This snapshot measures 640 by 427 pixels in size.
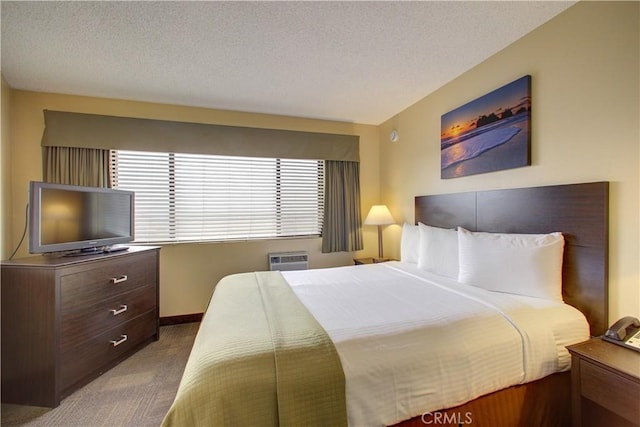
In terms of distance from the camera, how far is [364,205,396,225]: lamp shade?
3.25 m

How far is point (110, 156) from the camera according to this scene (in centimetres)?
281

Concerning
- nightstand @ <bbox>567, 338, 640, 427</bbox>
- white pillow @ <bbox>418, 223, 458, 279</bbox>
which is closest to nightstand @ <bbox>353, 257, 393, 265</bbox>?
white pillow @ <bbox>418, 223, 458, 279</bbox>

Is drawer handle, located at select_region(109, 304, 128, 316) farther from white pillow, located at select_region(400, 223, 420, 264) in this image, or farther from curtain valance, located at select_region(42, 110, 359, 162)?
white pillow, located at select_region(400, 223, 420, 264)

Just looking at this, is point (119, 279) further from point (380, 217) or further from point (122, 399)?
point (380, 217)

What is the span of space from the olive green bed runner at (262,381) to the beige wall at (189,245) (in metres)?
2.05

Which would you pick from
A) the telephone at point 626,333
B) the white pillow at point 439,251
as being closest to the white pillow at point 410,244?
the white pillow at point 439,251

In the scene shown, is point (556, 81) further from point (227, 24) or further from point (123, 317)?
point (123, 317)

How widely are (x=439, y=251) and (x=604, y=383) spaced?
1.27 metres

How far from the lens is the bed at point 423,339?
966mm

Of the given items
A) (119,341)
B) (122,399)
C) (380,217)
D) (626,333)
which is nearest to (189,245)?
(119,341)

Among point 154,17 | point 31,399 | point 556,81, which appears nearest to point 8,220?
point 31,399

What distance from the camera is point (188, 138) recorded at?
9.80 ft

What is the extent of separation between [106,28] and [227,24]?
2.68 feet

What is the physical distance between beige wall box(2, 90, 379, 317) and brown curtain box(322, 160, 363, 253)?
0.14 metres
